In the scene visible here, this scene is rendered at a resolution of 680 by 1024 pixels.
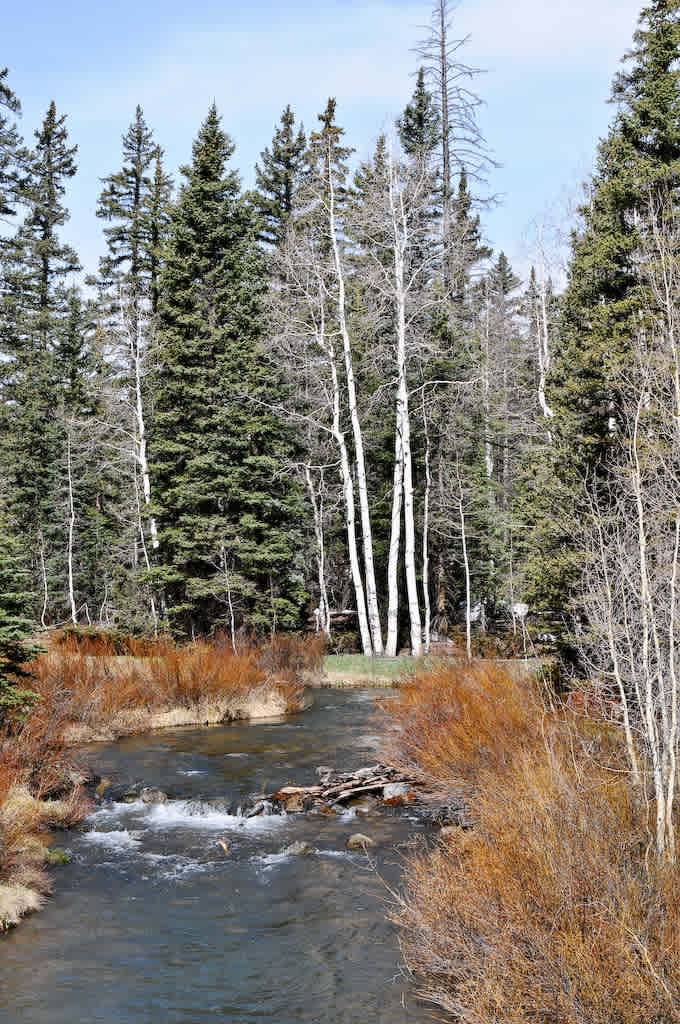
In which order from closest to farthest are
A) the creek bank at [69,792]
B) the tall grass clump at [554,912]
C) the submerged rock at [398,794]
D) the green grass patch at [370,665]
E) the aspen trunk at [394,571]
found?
1. the tall grass clump at [554,912]
2. the creek bank at [69,792]
3. the submerged rock at [398,794]
4. the green grass patch at [370,665]
5. the aspen trunk at [394,571]

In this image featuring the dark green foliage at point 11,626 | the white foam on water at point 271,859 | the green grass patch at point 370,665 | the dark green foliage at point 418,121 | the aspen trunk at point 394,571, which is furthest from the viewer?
the dark green foliage at point 418,121

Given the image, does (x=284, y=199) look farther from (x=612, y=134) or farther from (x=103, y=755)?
(x=103, y=755)

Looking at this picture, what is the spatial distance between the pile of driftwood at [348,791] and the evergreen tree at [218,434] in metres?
13.2

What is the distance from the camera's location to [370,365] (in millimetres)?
25609

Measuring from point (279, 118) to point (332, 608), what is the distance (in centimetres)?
2102

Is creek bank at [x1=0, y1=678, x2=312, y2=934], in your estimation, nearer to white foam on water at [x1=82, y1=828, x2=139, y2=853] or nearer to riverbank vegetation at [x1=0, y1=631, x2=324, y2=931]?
riverbank vegetation at [x1=0, y1=631, x2=324, y2=931]

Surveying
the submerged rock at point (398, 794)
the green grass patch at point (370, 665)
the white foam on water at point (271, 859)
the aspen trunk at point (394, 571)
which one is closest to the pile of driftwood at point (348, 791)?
the submerged rock at point (398, 794)

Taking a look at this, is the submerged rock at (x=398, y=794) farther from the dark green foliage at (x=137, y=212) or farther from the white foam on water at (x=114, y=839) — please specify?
the dark green foliage at (x=137, y=212)

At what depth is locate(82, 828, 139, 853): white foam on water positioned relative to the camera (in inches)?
323

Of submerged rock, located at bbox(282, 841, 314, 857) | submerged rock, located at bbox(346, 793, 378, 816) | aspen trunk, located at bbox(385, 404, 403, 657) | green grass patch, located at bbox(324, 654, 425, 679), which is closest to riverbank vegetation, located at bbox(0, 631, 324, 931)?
green grass patch, located at bbox(324, 654, 425, 679)

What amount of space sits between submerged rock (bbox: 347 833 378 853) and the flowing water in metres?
0.09

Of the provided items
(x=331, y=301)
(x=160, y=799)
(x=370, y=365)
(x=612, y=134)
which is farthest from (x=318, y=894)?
(x=331, y=301)

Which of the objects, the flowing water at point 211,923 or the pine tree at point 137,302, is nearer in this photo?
the flowing water at point 211,923

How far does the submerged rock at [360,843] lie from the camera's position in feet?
25.9
